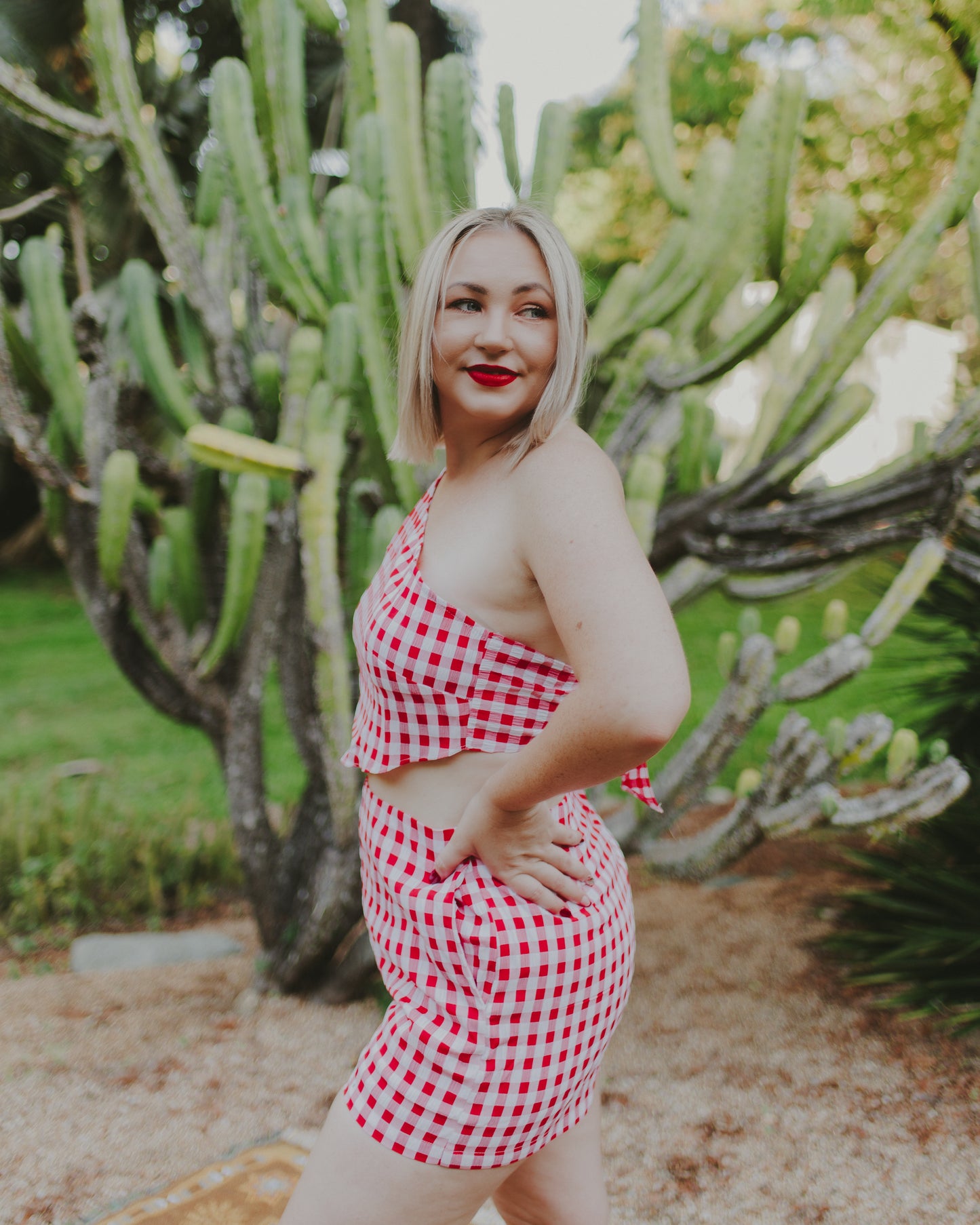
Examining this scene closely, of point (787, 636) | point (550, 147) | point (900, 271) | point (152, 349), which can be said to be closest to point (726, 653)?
point (787, 636)

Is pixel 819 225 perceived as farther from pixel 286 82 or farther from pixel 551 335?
pixel 551 335

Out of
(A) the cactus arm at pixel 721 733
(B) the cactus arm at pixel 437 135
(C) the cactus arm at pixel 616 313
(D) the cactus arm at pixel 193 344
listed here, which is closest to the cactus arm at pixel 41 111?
(D) the cactus arm at pixel 193 344

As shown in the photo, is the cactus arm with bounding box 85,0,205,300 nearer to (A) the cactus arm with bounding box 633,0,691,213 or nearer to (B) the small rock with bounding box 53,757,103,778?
(A) the cactus arm with bounding box 633,0,691,213

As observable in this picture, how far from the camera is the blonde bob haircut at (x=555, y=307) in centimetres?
130

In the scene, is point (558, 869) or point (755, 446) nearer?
point (558, 869)

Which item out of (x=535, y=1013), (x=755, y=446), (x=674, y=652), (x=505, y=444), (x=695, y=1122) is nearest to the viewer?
(x=674, y=652)

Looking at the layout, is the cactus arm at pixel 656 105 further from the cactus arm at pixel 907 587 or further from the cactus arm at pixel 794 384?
the cactus arm at pixel 907 587

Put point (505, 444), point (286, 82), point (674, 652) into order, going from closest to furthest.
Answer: point (674, 652) < point (505, 444) < point (286, 82)

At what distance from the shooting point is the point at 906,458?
283cm

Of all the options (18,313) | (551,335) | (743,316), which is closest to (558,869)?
(551,335)

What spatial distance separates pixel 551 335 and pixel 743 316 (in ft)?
14.7

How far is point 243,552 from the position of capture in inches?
112

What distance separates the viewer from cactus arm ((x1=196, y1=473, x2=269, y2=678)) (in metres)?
2.79

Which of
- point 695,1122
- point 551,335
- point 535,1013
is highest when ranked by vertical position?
point 551,335
